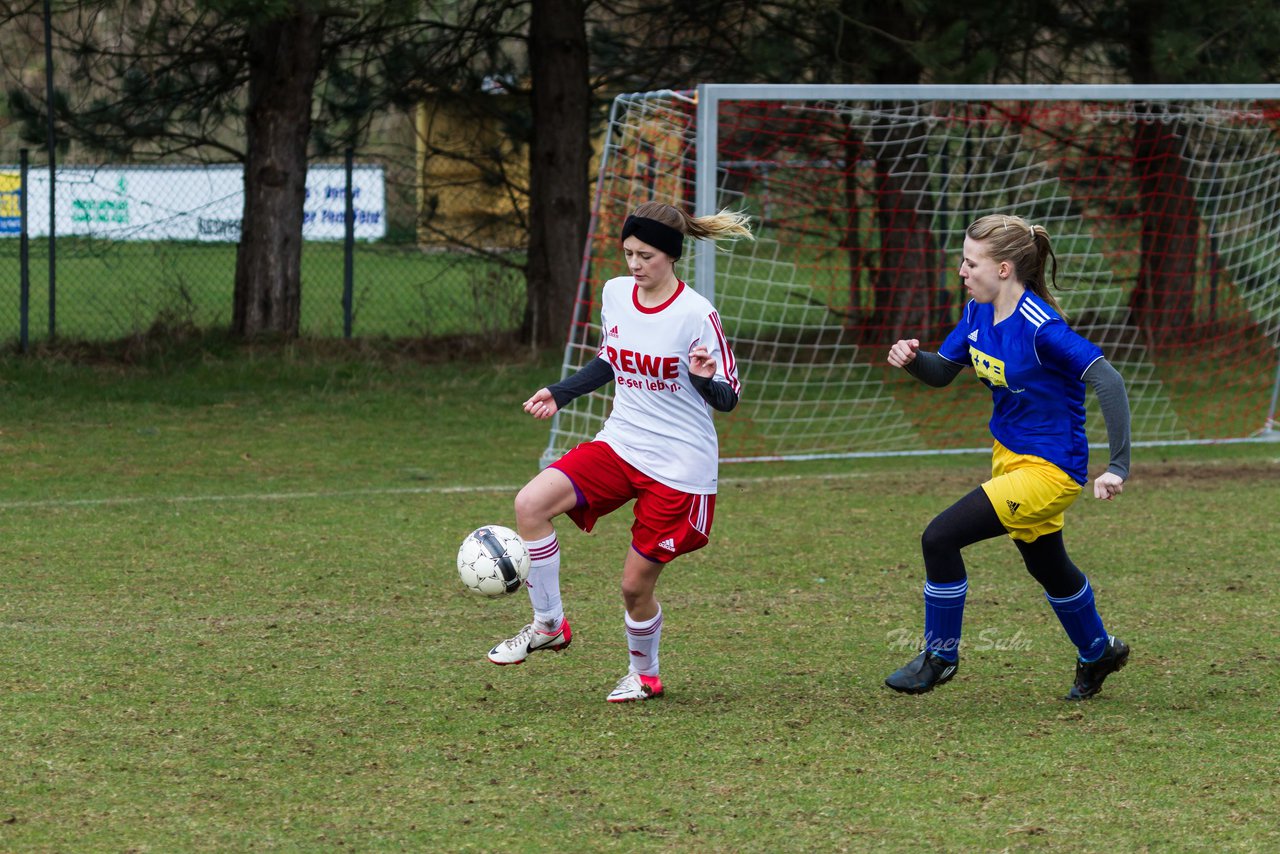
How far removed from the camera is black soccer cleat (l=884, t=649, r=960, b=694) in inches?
204

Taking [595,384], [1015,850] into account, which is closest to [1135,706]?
[1015,850]

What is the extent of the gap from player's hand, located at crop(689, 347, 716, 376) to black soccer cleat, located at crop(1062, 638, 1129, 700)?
1.62 m

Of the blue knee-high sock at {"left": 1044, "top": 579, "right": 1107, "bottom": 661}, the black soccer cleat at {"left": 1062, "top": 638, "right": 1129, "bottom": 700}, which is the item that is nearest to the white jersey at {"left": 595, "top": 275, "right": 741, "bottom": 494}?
the blue knee-high sock at {"left": 1044, "top": 579, "right": 1107, "bottom": 661}

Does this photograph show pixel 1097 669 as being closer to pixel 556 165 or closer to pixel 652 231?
pixel 652 231

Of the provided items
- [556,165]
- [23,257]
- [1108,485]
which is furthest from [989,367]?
[23,257]

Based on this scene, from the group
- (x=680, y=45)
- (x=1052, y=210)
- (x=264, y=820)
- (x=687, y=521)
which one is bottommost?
(x=264, y=820)

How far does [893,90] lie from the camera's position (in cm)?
962

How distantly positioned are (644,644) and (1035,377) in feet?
4.99

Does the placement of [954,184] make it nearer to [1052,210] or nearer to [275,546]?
[1052,210]

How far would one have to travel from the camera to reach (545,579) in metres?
5.16

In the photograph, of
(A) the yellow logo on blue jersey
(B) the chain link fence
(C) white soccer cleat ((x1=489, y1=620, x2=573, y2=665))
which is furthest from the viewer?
(B) the chain link fence

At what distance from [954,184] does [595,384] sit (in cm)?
955

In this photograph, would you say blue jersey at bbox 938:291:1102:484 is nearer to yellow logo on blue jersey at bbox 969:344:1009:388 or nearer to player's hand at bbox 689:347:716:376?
yellow logo on blue jersey at bbox 969:344:1009:388

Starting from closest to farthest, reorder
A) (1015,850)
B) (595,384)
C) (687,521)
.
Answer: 1. (1015,850)
2. (687,521)
3. (595,384)
